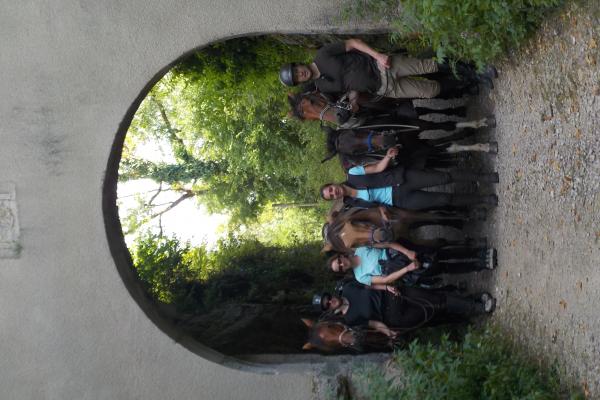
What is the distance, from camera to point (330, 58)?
16.8ft

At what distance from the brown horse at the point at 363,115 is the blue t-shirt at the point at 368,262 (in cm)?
116

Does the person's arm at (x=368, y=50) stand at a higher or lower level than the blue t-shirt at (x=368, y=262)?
higher

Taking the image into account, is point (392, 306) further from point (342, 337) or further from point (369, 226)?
point (369, 226)

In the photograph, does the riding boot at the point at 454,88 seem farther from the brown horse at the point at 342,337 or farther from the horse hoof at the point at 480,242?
the brown horse at the point at 342,337

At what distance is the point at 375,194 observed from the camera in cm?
548

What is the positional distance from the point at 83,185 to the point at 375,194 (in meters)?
2.68

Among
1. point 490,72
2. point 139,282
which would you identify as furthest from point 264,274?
point 490,72

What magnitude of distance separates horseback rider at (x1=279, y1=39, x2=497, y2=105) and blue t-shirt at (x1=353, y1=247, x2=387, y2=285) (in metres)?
1.31

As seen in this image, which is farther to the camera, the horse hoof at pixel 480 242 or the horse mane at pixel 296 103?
the horse hoof at pixel 480 242

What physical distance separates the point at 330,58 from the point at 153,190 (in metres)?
9.79

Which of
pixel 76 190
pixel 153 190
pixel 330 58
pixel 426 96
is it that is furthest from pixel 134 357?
pixel 153 190

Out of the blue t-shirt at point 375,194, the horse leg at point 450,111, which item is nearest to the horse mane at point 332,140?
the blue t-shirt at point 375,194

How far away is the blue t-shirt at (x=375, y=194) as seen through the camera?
17.9ft

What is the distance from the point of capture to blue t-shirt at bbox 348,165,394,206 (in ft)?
17.9
